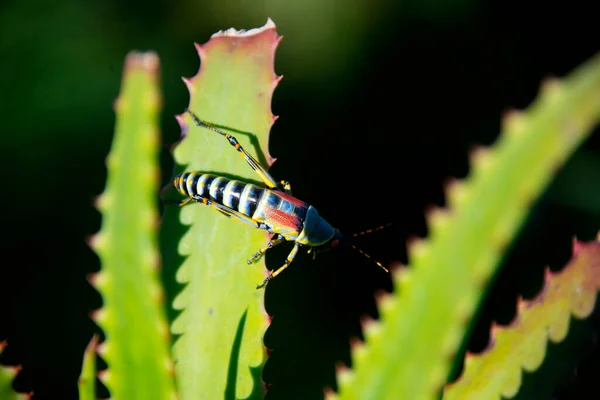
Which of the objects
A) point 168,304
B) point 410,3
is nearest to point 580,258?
point 168,304

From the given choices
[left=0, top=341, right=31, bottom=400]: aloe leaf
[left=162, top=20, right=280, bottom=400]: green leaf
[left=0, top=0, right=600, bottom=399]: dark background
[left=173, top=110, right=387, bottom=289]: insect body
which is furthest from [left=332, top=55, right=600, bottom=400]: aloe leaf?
[left=0, top=0, right=600, bottom=399]: dark background

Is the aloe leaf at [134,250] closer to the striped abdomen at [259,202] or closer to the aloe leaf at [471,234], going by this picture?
the aloe leaf at [471,234]

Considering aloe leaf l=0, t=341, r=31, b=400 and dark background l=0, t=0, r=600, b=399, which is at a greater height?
dark background l=0, t=0, r=600, b=399

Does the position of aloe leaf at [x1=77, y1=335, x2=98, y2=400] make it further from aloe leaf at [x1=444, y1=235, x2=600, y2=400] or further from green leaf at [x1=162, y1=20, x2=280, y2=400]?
aloe leaf at [x1=444, y1=235, x2=600, y2=400]

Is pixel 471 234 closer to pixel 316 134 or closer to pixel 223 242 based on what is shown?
pixel 223 242

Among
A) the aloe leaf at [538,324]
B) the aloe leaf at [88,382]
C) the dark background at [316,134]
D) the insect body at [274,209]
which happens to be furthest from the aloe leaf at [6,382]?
the dark background at [316,134]

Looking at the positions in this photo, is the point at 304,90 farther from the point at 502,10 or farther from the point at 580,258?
the point at 580,258

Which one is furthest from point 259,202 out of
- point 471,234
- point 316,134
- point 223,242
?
point 471,234
